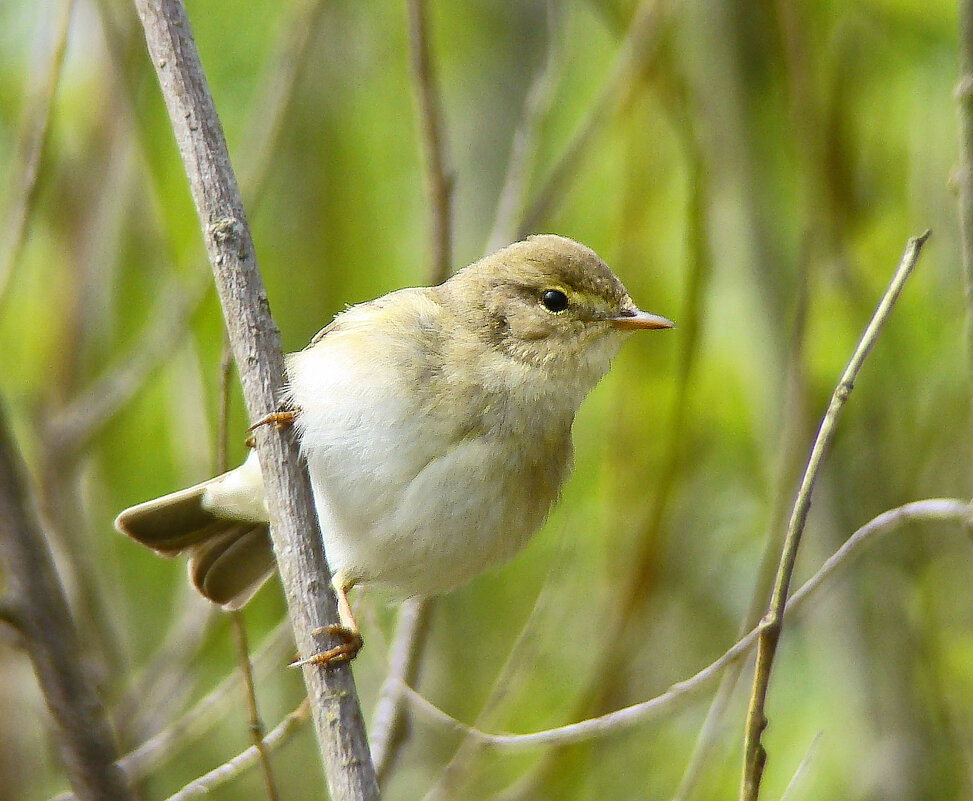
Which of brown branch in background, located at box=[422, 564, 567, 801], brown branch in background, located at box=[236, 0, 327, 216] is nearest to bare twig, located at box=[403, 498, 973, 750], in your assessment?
brown branch in background, located at box=[422, 564, 567, 801]

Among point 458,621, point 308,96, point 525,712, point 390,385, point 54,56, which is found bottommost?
point 525,712

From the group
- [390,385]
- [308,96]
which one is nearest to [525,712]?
[390,385]

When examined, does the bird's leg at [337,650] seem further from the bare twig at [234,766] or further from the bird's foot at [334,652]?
the bare twig at [234,766]

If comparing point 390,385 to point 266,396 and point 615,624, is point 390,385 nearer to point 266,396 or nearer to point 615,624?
point 266,396

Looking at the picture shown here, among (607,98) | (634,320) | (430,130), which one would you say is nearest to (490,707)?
(634,320)

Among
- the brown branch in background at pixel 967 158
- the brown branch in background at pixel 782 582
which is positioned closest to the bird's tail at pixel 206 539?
the brown branch in background at pixel 782 582
